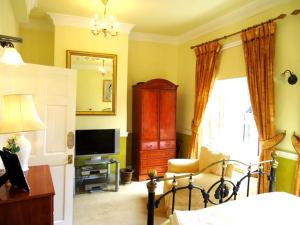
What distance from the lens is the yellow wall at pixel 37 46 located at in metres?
4.30

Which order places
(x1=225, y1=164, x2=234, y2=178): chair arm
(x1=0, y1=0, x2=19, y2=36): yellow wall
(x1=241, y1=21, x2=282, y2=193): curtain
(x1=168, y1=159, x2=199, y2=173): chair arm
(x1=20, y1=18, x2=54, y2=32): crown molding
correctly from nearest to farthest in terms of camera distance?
(x1=0, y1=0, x2=19, y2=36): yellow wall < (x1=241, y1=21, x2=282, y2=193): curtain < (x1=225, y1=164, x2=234, y2=178): chair arm < (x1=168, y1=159, x2=199, y2=173): chair arm < (x1=20, y1=18, x2=54, y2=32): crown molding

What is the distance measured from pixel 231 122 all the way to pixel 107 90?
2253 millimetres

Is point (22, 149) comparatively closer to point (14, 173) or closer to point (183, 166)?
point (14, 173)

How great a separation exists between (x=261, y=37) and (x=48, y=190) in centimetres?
298

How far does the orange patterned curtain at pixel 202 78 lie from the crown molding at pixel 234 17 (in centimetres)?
32

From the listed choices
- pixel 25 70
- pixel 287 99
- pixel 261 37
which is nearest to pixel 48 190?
pixel 25 70

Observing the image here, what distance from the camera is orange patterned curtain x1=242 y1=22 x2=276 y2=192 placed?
2959mm

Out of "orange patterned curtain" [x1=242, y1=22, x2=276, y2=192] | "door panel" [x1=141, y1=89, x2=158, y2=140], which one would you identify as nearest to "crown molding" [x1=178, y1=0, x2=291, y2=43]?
"orange patterned curtain" [x1=242, y1=22, x2=276, y2=192]

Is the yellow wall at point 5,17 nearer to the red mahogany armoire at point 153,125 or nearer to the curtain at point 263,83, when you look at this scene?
the red mahogany armoire at point 153,125

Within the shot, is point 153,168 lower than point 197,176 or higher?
lower

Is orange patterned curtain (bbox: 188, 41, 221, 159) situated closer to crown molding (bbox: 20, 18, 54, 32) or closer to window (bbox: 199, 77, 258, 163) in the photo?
window (bbox: 199, 77, 258, 163)

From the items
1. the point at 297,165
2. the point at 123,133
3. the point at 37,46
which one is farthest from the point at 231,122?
the point at 37,46

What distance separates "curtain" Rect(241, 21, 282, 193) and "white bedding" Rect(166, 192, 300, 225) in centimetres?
128

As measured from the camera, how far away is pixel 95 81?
14.3 ft
